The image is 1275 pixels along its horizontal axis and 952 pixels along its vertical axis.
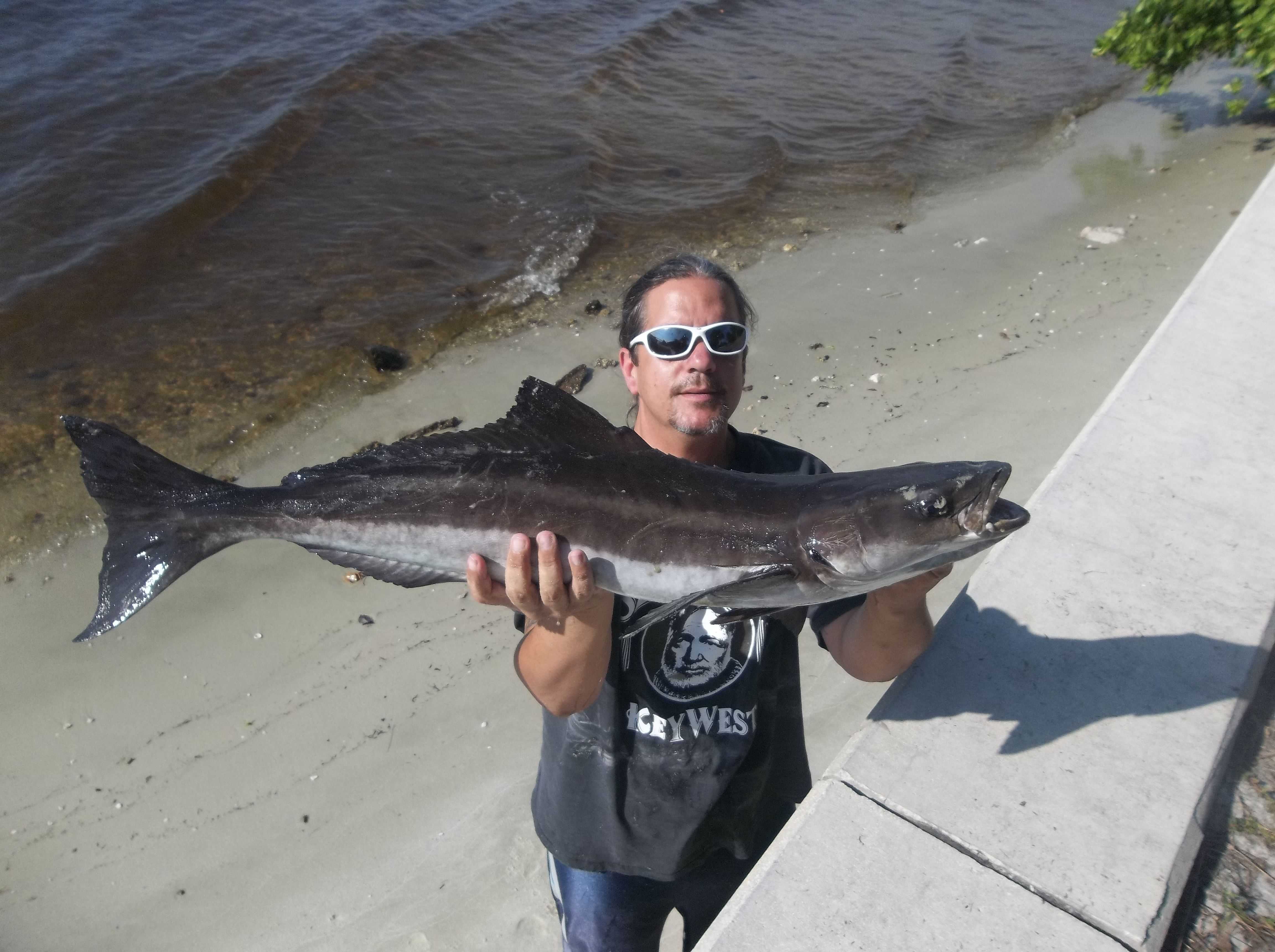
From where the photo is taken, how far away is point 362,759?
4.71 m

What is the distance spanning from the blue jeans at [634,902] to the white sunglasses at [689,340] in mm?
1753

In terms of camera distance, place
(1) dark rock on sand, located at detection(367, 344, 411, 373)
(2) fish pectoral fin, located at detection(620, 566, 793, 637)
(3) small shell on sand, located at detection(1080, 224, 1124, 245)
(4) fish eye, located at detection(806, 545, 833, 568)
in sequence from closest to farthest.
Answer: (2) fish pectoral fin, located at detection(620, 566, 793, 637) < (4) fish eye, located at detection(806, 545, 833, 568) < (1) dark rock on sand, located at detection(367, 344, 411, 373) < (3) small shell on sand, located at detection(1080, 224, 1124, 245)

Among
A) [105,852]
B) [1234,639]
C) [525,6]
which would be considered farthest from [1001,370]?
[525,6]

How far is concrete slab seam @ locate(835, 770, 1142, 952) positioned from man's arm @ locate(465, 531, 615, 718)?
903 mm

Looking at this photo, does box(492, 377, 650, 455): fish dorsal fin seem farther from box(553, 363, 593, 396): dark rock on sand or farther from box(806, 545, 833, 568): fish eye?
box(553, 363, 593, 396): dark rock on sand

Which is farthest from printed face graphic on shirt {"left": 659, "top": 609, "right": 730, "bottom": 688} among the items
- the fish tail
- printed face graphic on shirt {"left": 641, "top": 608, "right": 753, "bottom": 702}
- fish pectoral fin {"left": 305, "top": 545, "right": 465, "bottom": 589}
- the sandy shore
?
the sandy shore

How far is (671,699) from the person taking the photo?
9.20ft

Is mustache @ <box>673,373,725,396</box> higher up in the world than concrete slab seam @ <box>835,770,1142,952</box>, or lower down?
higher up

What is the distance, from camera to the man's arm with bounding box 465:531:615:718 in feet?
8.45

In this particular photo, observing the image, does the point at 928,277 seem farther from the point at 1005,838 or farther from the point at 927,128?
the point at 1005,838

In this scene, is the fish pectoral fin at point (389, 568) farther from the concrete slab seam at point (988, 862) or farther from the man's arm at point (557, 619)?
the concrete slab seam at point (988, 862)

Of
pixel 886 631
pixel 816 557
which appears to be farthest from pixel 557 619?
pixel 886 631

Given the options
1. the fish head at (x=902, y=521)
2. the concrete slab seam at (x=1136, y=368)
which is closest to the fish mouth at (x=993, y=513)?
the fish head at (x=902, y=521)

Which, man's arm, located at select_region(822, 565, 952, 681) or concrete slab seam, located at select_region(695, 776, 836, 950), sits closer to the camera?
concrete slab seam, located at select_region(695, 776, 836, 950)
